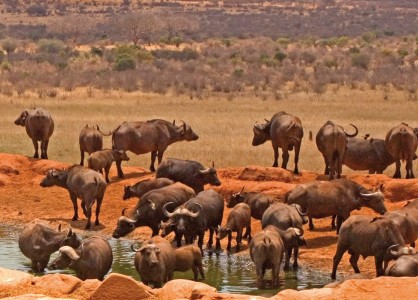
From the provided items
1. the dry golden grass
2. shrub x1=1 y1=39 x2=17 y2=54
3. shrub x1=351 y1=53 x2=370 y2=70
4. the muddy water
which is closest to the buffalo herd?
the muddy water

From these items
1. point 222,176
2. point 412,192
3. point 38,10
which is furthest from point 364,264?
point 38,10

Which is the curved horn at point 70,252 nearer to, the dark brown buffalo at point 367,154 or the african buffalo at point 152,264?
the african buffalo at point 152,264

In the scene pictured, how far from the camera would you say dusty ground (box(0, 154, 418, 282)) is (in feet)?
73.6

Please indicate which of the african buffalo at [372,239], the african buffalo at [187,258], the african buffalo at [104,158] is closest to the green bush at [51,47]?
the african buffalo at [104,158]

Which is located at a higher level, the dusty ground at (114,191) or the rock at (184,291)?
the rock at (184,291)

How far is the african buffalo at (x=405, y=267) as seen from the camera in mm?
15062

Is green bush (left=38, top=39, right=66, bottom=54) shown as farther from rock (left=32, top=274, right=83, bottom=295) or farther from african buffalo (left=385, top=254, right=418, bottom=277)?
rock (left=32, top=274, right=83, bottom=295)

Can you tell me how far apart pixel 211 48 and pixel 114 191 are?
197ft

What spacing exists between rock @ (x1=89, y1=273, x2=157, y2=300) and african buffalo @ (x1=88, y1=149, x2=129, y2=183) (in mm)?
12544

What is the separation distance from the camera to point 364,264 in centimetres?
1884

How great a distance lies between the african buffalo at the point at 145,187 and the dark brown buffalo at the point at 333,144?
435 cm

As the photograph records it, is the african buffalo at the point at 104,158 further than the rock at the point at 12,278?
Yes

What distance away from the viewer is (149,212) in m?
19.8

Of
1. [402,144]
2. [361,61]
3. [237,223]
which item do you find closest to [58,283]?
[237,223]
